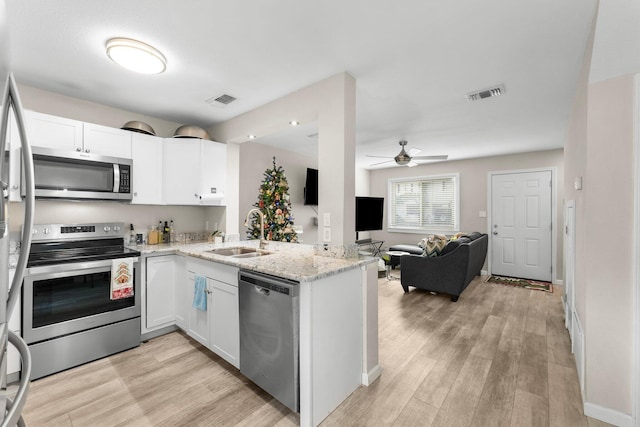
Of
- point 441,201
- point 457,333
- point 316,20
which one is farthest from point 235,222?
point 441,201

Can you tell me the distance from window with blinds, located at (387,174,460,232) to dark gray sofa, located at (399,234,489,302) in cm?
179

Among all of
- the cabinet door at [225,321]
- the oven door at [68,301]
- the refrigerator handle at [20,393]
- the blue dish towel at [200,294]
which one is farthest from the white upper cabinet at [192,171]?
the refrigerator handle at [20,393]

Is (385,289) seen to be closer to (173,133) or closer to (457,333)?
(457,333)

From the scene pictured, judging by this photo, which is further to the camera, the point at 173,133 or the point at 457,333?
the point at 173,133

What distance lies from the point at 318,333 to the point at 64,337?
6.98 feet

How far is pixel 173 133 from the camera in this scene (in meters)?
3.59

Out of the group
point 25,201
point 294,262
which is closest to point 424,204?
point 294,262

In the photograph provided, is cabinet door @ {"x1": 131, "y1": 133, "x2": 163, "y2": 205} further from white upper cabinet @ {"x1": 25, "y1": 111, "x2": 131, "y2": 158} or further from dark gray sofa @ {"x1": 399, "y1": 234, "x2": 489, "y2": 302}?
dark gray sofa @ {"x1": 399, "y1": 234, "x2": 489, "y2": 302}

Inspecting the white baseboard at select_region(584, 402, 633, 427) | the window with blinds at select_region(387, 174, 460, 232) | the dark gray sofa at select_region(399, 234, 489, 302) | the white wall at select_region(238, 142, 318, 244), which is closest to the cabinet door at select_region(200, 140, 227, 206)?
the white wall at select_region(238, 142, 318, 244)

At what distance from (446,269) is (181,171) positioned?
3749 mm

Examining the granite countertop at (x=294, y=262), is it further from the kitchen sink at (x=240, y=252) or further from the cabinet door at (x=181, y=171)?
the cabinet door at (x=181, y=171)

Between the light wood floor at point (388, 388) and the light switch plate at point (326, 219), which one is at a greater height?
the light switch plate at point (326, 219)

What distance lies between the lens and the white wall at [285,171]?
4277 millimetres

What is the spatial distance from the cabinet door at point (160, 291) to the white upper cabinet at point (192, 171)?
734mm
